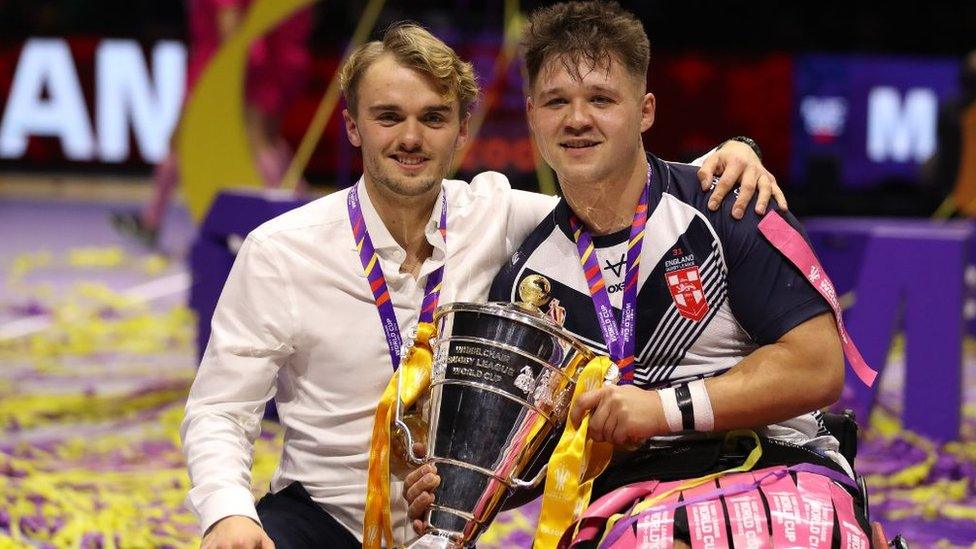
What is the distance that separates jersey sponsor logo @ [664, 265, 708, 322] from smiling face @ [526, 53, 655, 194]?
246mm

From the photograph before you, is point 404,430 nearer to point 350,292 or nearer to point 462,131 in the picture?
point 350,292

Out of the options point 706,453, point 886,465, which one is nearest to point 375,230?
point 706,453

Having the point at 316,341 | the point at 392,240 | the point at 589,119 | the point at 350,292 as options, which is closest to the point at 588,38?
the point at 589,119

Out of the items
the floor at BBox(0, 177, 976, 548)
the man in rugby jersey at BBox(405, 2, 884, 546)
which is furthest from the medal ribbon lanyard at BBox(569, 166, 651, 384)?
the floor at BBox(0, 177, 976, 548)

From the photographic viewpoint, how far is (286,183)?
8.16m

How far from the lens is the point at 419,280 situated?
2777 mm

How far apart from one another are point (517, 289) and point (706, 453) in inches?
20.7

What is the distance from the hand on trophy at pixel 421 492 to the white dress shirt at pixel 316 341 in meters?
0.29

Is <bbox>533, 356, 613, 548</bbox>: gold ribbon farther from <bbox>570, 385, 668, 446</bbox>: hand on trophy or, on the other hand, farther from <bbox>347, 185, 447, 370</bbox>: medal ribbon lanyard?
<bbox>347, 185, 447, 370</bbox>: medal ribbon lanyard

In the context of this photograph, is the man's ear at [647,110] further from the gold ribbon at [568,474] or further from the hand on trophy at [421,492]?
the hand on trophy at [421,492]

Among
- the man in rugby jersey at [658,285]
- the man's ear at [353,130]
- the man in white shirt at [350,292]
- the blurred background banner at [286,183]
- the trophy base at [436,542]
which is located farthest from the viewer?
the blurred background banner at [286,183]

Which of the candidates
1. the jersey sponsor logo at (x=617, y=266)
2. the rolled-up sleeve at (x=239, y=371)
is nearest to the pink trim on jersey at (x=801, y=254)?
the jersey sponsor logo at (x=617, y=266)

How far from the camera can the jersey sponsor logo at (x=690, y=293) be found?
2595 mm

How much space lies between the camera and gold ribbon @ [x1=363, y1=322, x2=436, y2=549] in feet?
8.35
